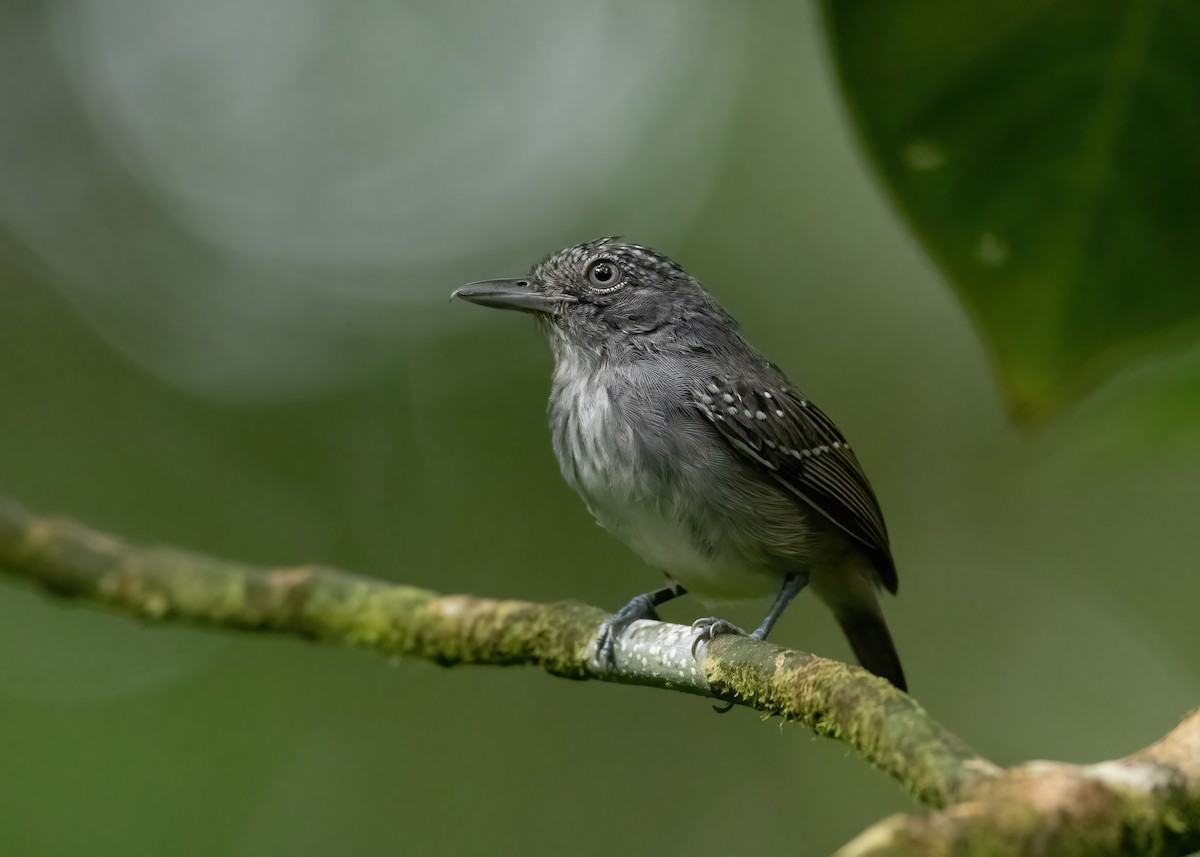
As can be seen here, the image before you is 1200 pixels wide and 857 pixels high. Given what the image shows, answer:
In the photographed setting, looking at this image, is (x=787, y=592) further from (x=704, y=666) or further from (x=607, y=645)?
(x=704, y=666)

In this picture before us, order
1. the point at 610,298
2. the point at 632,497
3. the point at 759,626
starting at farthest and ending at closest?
the point at 610,298, the point at 759,626, the point at 632,497

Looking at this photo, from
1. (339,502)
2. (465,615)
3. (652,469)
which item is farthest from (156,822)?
(339,502)

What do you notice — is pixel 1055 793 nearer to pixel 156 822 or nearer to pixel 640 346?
pixel 640 346

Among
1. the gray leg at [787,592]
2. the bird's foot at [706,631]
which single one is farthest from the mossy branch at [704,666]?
the gray leg at [787,592]

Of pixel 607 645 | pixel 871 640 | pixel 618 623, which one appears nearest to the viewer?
pixel 607 645

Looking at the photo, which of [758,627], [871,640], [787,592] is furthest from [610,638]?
[871,640]

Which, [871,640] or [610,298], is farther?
[871,640]

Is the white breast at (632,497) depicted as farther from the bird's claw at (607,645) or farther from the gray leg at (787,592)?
the bird's claw at (607,645)

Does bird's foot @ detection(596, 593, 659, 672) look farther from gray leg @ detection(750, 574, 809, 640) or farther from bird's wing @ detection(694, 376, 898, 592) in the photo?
bird's wing @ detection(694, 376, 898, 592)
